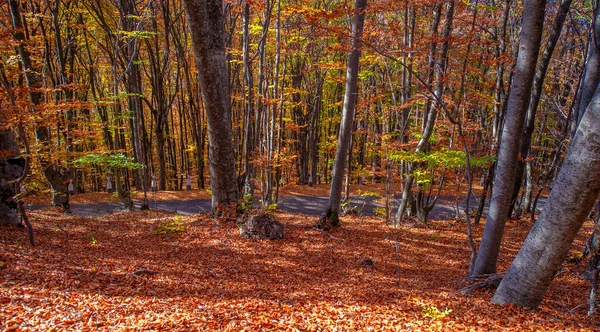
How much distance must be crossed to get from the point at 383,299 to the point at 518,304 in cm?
154

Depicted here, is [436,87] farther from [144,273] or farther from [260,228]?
[144,273]

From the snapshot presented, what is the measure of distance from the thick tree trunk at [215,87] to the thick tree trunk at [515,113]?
5869 millimetres

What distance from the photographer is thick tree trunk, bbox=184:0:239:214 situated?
7.13m

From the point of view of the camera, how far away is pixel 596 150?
2.66 meters

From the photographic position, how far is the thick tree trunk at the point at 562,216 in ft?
8.87

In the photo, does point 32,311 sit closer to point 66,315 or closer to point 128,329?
point 66,315

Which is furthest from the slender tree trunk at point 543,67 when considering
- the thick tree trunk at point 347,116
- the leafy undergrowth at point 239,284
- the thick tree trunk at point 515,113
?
the thick tree trunk at point 515,113

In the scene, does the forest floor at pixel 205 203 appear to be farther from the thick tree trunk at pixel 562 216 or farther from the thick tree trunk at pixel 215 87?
the thick tree trunk at pixel 562 216

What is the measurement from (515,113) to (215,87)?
602 centimetres

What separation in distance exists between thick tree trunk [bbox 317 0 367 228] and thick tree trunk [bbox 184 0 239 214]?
265 centimetres

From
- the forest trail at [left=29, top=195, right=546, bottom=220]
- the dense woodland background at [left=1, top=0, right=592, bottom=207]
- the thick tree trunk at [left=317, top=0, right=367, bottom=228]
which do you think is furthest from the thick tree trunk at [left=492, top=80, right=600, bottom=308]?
the forest trail at [left=29, top=195, right=546, bottom=220]

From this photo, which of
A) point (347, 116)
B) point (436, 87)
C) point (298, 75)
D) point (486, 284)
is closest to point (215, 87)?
point (347, 116)

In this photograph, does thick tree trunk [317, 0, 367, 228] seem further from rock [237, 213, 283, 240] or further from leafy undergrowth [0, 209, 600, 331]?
rock [237, 213, 283, 240]

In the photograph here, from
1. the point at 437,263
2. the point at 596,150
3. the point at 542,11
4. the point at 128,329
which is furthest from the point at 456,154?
the point at 128,329
